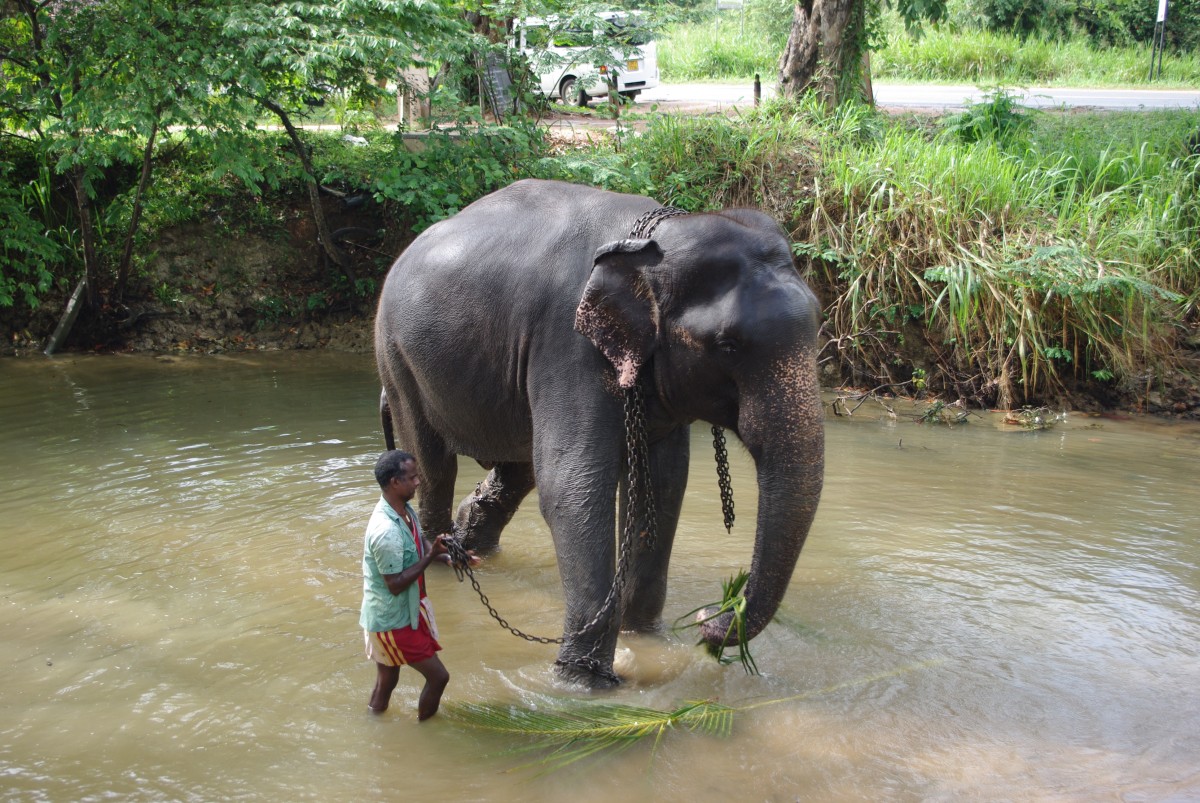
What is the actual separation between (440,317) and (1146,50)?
81.3 ft

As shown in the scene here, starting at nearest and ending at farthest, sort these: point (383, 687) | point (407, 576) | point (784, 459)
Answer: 1. point (784, 459)
2. point (407, 576)
3. point (383, 687)

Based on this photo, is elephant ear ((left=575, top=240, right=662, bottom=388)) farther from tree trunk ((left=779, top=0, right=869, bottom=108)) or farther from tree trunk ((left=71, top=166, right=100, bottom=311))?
tree trunk ((left=779, top=0, right=869, bottom=108))

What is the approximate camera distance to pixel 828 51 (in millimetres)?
12062

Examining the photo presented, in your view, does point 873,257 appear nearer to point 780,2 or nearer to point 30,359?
point 30,359

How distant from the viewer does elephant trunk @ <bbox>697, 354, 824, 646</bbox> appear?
12.1ft

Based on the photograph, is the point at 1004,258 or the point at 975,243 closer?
the point at 1004,258

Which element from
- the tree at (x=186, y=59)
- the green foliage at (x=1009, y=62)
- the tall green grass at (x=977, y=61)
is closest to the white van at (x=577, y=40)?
the tree at (x=186, y=59)

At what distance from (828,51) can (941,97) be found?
7.19m

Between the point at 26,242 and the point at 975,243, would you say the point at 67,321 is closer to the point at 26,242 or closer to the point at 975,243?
the point at 26,242

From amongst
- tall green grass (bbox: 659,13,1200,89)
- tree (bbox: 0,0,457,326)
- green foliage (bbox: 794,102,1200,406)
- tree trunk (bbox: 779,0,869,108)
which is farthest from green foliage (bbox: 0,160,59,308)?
tall green grass (bbox: 659,13,1200,89)

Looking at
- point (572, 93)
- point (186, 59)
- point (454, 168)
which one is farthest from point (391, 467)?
point (572, 93)

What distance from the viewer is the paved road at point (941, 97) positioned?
16.7m

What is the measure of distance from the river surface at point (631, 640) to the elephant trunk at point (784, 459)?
2.59ft

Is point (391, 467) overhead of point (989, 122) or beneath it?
beneath
